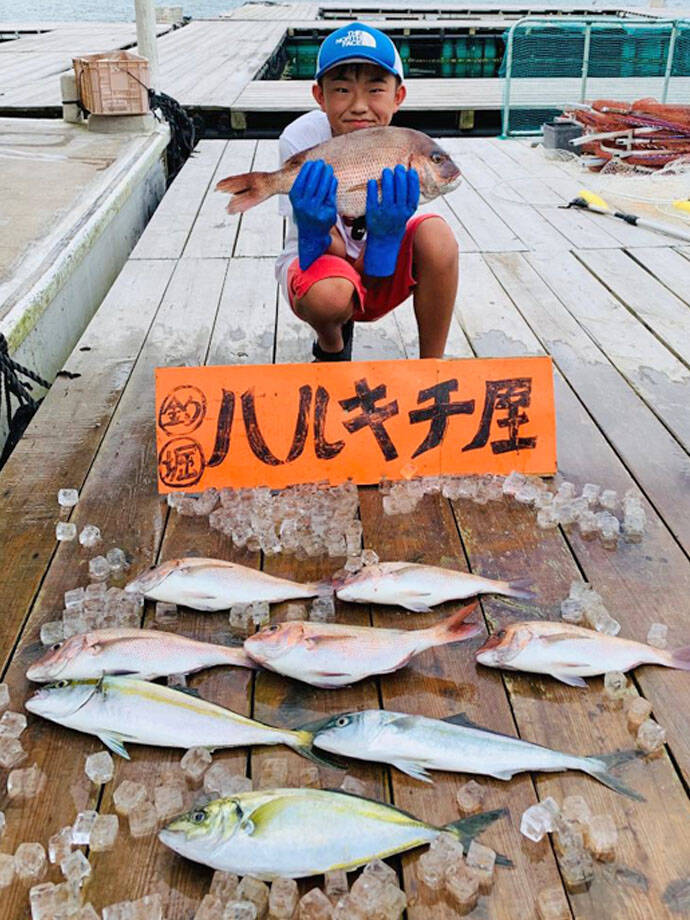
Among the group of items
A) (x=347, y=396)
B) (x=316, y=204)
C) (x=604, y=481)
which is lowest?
(x=604, y=481)

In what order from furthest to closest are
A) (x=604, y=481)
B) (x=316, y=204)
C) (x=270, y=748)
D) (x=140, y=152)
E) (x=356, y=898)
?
(x=140, y=152) → (x=604, y=481) → (x=316, y=204) → (x=270, y=748) → (x=356, y=898)

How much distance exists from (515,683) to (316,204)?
4.74 ft

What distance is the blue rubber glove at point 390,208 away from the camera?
245 centimetres

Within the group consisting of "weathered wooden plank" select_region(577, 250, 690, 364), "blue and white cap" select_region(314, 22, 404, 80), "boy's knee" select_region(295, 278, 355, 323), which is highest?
"blue and white cap" select_region(314, 22, 404, 80)

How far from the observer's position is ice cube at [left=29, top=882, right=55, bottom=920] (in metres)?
1.35

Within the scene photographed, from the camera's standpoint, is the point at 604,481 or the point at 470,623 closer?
the point at 470,623

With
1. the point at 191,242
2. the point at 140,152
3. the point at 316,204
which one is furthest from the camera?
the point at 140,152

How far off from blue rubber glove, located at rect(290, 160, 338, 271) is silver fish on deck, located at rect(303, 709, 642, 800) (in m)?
1.48

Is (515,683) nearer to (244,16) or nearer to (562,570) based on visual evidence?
(562,570)

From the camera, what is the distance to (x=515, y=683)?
184 cm

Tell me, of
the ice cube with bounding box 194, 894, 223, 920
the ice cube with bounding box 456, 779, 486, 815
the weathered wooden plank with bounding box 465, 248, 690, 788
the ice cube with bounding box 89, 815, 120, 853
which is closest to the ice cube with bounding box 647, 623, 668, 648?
the weathered wooden plank with bounding box 465, 248, 690, 788

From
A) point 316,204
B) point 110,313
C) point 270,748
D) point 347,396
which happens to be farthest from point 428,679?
point 110,313

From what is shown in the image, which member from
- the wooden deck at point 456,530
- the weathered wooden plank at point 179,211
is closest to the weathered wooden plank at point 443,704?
the wooden deck at point 456,530

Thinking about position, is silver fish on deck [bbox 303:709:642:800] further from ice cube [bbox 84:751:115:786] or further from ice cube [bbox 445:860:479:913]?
ice cube [bbox 84:751:115:786]
